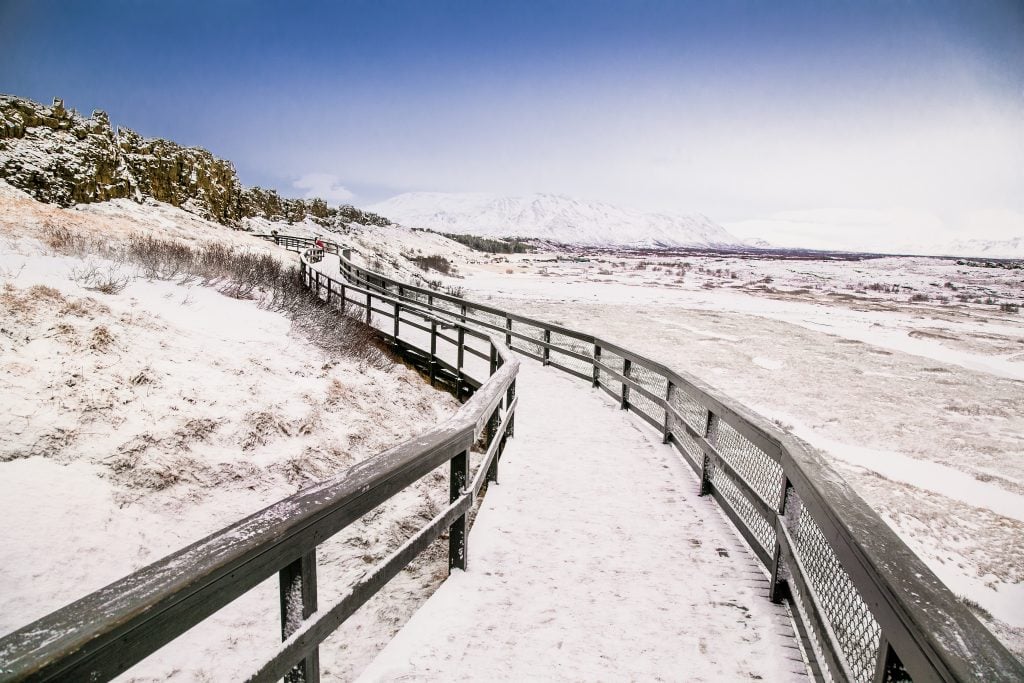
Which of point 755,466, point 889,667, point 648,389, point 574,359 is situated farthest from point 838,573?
point 574,359

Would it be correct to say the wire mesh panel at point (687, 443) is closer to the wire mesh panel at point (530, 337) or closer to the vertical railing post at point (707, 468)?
the vertical railing post at point (707, 468)

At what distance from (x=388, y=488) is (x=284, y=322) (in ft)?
30.1

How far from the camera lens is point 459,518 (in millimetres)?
3166

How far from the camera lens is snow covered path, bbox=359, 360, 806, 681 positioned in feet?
8.22

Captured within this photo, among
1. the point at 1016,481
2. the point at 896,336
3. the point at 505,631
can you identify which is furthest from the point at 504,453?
the point at 896,336

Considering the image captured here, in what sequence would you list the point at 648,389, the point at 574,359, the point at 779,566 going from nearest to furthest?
the point at 779,566 < the point at 648,389 < the point at 574,359

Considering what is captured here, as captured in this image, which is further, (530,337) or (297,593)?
(530,337)

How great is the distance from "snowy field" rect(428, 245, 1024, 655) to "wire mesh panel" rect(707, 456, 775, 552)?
2.39m

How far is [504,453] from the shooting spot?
5.75 meters

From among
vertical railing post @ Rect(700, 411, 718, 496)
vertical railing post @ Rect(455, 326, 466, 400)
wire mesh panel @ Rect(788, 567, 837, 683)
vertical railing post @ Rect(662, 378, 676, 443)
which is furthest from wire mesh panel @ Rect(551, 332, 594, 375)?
wire mesh panel @ Rect(788, 567, 837, 683)

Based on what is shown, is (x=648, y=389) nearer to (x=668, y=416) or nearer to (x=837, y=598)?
(x=668, y=416)

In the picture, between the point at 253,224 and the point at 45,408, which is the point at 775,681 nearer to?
the point at 45,408

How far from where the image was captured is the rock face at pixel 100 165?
2353cm

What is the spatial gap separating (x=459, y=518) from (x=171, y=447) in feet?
12.9
